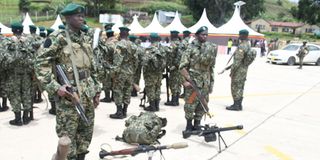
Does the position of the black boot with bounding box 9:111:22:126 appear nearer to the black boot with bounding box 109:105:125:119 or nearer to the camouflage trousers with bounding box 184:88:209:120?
the black boot with bounding box 109:105:125:119

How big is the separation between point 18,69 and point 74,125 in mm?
2942

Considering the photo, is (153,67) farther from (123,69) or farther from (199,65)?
(199,65)

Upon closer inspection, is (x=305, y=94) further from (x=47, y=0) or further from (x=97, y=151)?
(x=47, y=0)

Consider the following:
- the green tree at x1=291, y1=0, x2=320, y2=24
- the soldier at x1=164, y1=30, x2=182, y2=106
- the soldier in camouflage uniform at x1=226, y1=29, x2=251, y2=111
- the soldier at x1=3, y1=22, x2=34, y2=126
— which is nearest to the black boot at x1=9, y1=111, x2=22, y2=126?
the soldier at x1=3, y1=22, x2=34, y2=126

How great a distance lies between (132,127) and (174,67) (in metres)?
3.44

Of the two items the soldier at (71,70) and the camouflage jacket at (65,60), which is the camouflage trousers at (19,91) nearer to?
the soldier at (71,70)

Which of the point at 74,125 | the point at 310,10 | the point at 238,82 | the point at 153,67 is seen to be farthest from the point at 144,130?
the point at 310,10

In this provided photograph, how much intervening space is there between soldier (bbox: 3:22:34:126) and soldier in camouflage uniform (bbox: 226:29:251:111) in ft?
15.5

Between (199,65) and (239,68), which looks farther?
(239,68)

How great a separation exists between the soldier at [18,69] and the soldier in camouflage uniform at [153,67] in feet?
8.37

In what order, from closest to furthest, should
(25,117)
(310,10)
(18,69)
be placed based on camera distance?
(18,69) < (25,117) < (310,10)

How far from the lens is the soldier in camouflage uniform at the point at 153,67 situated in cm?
765

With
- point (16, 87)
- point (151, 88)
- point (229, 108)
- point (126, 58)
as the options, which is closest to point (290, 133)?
point (229, 108)

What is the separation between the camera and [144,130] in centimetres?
539
